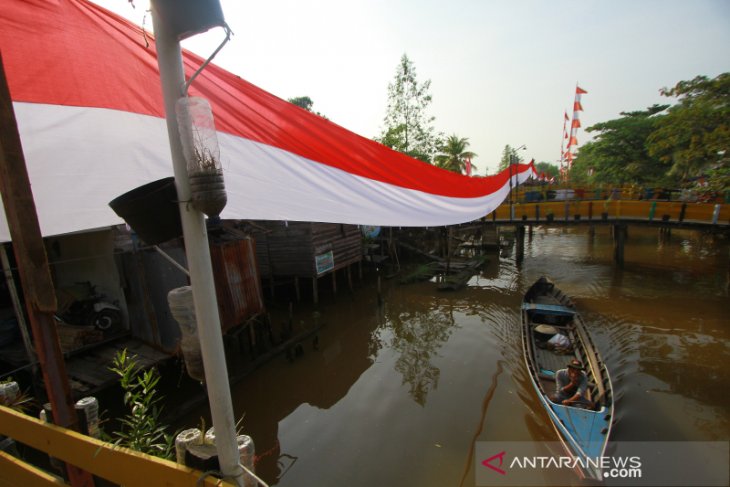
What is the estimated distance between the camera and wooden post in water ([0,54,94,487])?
7.00ft

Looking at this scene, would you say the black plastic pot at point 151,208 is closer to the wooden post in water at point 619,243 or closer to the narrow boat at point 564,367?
the narrow boat at point 564,367

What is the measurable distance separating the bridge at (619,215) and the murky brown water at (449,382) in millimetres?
2875

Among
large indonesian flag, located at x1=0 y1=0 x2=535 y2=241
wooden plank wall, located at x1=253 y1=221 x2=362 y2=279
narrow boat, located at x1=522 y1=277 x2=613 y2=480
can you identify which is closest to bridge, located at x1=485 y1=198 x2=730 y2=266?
narrow boat, located at x1=522 y1=277 x2=613 y2=480

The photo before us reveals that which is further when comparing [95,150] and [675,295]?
[675,295]

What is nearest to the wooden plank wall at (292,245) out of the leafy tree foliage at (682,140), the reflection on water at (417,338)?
the reflection on water at (417,338)

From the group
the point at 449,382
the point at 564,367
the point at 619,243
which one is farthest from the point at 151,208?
the point at 619,243

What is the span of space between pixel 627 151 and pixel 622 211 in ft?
31.4

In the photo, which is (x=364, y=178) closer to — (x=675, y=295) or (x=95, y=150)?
(x=95, y=150)

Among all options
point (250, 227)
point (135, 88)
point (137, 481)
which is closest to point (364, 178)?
point (135, 88)

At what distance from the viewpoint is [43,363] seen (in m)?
2.61

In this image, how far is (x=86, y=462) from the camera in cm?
239

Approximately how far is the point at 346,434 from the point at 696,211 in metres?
18.8
